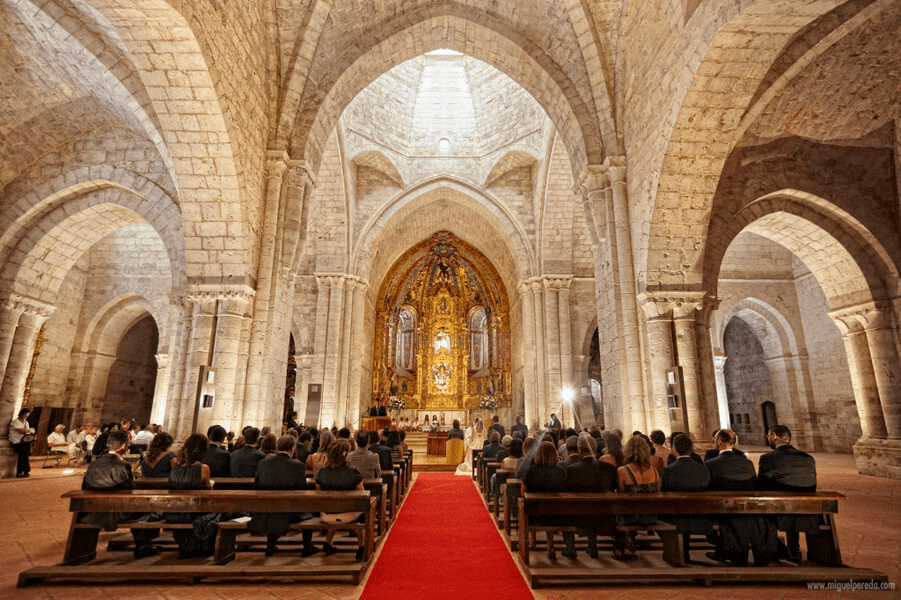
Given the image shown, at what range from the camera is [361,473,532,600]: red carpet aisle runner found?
3580 millimetres

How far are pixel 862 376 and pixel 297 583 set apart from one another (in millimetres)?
11294

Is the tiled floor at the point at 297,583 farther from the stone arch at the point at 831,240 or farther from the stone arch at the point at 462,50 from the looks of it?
the stone arch at the point at 462,50

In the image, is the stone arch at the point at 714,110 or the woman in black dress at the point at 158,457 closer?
the woman in black dress at the point at 158,457

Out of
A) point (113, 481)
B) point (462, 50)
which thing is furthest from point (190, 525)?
point (462, 50)

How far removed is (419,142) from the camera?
18062 mm

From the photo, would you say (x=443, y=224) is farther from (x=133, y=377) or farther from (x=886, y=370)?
(x=886, y=370)

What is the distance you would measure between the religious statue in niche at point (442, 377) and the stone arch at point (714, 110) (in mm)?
15937

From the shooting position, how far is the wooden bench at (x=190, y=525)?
350 cm

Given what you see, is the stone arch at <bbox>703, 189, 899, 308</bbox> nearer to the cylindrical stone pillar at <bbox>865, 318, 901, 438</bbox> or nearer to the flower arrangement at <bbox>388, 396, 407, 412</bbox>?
the cylindrical stone pillar at <bbox>865, 318, 901, 438</bbox>

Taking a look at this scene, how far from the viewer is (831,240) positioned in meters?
9.71

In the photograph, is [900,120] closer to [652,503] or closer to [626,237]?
[626,237]

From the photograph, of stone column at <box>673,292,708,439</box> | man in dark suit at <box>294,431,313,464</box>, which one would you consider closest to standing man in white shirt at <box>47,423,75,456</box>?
man in dark suit at <box>294,431,313,464</box>

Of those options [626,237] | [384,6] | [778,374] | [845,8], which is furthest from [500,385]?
[845,8]

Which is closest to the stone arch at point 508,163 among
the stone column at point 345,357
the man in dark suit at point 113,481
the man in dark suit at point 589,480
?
the stone column at point 345,357
